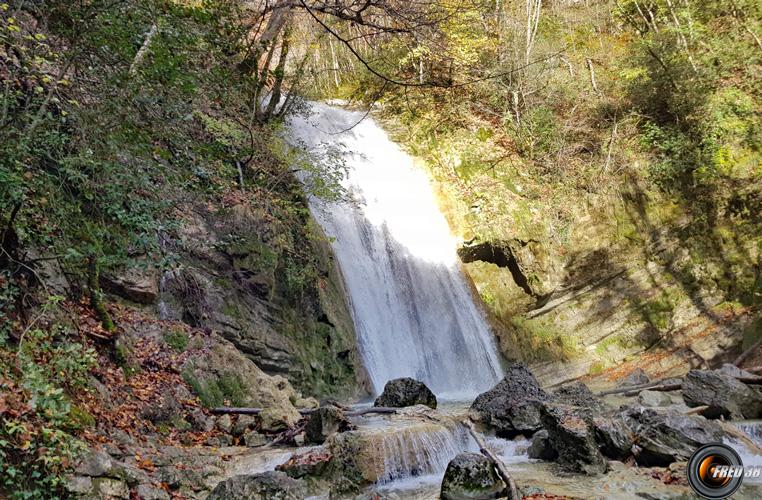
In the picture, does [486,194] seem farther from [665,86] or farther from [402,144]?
[665,86]

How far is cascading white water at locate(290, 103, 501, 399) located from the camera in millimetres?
12109

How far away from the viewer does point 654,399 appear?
8.40 meters

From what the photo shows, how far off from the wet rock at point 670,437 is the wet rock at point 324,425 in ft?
11.5

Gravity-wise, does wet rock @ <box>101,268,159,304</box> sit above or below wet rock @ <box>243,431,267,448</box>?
above

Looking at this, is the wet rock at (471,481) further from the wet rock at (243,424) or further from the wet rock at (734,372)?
the wet rock at (734,372)

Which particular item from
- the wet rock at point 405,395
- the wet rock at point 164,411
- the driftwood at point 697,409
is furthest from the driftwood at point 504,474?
the wet rock at point 164,411

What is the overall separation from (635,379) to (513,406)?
17.2 ft

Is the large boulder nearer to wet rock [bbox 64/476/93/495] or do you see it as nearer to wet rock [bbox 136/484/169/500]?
wet rock [bbox 136/484/169/500]

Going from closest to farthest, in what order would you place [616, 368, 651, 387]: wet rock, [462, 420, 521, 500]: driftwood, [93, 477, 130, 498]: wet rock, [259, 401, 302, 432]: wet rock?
[93, 477, 130, 498]: wet rock → [462, 420, 521, 500]: driftwood → [259, 401, 302, 432]: wet rock → [616, 368, 651, 387]: wet rock

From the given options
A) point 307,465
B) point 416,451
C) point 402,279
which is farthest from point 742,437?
point 402,279

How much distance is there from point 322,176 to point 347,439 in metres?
7.35

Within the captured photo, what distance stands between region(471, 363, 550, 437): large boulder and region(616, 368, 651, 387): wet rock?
151 inches

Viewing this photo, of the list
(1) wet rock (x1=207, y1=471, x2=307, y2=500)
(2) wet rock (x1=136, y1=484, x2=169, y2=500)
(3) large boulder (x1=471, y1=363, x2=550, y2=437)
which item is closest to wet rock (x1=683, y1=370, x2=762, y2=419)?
(3) large boulder (x1=471, y1=363, x2=550, y2=437)

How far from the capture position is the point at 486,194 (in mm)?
15070
